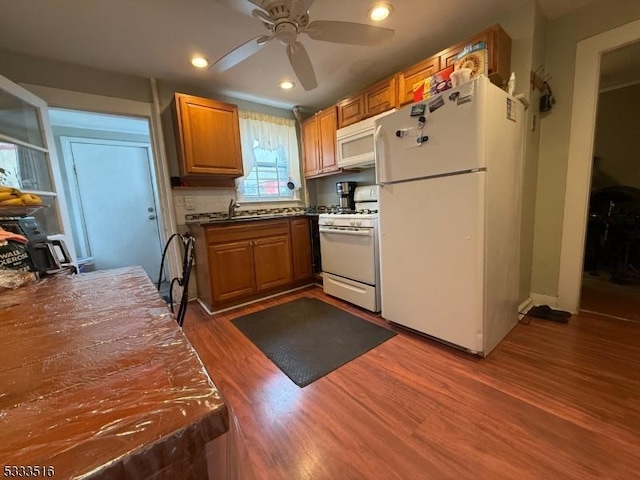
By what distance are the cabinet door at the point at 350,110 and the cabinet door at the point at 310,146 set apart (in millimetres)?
445

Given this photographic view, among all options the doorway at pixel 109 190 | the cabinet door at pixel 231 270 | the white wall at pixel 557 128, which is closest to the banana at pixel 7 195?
the cabinet door at pixel 231 270

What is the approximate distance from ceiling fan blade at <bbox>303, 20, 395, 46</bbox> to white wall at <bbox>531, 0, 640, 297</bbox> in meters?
1.51

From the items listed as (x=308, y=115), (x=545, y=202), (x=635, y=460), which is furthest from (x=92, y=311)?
(x=308, y=115)

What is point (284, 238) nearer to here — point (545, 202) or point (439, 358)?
point (439, 358)

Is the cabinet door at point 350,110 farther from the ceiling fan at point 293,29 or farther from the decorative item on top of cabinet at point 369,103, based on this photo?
the ceiling fan at point 293,29

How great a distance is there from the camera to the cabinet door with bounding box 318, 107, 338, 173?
3.07 m

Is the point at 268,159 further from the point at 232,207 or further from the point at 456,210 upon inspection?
the point at 456,210

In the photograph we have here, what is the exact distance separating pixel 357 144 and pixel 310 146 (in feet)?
2.78

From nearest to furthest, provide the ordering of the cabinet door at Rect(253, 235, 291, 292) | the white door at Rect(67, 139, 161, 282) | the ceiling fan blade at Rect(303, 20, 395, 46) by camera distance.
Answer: the ceiling fan blade at Rect(303, 20, 395, 46) → the cabinet door at Rect(253, 235, 291, 292) → the white door at Rect(67, 139, 161, 282)

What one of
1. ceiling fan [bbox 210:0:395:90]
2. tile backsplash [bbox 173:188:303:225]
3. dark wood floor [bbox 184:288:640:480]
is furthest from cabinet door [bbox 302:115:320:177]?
dark wood floor [bbox 184:288:640:480]

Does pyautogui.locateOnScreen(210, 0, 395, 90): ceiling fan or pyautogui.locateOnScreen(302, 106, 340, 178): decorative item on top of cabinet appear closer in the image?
pyautogui.locateOnScreen(210, 0, 395, 90): ceiling fan

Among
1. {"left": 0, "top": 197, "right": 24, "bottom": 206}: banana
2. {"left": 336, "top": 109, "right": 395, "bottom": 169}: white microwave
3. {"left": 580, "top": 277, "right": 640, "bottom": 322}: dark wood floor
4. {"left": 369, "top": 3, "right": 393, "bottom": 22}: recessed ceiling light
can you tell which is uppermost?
{"left": 369, "top": 3, "right": 393, "bottom": 22}: recessed ceiling light

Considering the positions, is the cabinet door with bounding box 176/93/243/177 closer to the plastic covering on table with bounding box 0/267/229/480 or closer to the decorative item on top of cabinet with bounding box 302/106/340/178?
the decorative item on top of cabinet with bounding box 302/106/340/178

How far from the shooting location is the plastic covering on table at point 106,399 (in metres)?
0.31
